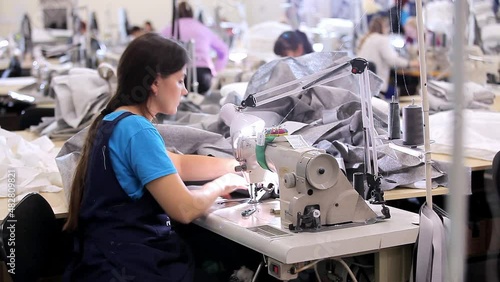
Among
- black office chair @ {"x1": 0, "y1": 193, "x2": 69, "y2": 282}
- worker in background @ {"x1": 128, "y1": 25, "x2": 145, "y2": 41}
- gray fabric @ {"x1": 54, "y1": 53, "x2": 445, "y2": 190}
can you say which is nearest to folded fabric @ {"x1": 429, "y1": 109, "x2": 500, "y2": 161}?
gray fabric @ {"x1": 54, "y1": 53, "x2": 445, "y2": 190}

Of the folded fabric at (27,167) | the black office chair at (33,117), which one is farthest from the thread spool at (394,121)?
the black office chair at (33,117)

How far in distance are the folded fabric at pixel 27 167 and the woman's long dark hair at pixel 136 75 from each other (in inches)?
17.7

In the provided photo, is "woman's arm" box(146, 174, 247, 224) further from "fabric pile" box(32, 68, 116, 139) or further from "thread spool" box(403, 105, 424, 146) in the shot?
"fabric pile" box(32, 68, 116, 139)

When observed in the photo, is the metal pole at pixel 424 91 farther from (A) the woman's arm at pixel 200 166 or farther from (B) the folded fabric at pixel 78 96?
(B) the folded fabric at pixel 78 96

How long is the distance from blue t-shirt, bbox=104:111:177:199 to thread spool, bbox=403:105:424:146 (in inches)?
25.9

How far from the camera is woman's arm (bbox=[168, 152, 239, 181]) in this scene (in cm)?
215

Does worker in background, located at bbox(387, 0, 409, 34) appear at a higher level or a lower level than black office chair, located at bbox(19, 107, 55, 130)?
higher

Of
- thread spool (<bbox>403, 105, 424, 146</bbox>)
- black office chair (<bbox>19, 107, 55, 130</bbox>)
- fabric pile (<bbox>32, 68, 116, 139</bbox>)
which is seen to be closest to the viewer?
thread spool (<bbox>403, 105, 424, 146</bbox>)

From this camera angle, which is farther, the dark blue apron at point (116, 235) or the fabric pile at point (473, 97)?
the fabric pile at point (473, 97)

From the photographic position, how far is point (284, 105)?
252cm

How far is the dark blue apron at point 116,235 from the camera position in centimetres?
180

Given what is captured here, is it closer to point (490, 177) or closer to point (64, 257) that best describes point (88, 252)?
point (64, 257)

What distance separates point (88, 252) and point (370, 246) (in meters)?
0.72

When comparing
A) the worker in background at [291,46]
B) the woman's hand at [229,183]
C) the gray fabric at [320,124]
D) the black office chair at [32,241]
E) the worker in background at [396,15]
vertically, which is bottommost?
the black office chair at [32,241]
